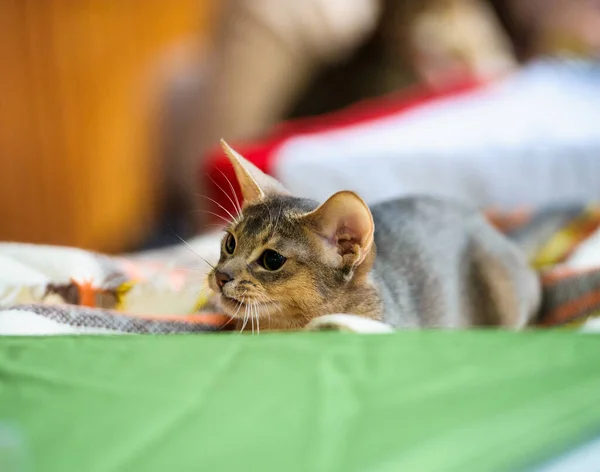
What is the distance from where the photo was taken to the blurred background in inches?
72.1

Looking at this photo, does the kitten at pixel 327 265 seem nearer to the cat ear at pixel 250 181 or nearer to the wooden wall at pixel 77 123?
the cat ear at pixel 250 181

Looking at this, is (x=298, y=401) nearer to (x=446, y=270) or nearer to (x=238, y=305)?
(x=238, y=305)

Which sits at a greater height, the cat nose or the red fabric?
the red fabric

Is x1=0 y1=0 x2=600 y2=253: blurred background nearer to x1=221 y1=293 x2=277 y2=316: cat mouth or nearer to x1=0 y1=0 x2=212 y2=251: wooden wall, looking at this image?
x1=0 y1=0 x2=212 y2=251: wooden wall

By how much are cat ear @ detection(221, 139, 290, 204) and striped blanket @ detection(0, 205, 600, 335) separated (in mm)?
91

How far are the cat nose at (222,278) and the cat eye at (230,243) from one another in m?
0.03

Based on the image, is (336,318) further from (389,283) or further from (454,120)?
(454,120)

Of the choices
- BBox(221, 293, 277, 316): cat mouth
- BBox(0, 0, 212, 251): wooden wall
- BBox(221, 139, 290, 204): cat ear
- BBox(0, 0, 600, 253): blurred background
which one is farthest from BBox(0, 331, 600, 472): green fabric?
BBox(0, 0, 212, 251): wooden wall

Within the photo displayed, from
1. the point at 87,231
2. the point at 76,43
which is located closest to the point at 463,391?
the point at 87,231

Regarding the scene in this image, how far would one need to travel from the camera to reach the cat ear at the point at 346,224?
1.97 ft

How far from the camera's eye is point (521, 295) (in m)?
0.88

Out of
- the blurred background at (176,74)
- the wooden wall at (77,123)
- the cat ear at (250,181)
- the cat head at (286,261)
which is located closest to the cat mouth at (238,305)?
the cat head at (286,261)

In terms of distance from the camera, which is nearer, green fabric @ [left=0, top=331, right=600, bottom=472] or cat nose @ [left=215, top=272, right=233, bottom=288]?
green fabric @ [left=0, top=331, right=600, bottom=472]

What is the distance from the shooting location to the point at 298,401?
1.80ft
